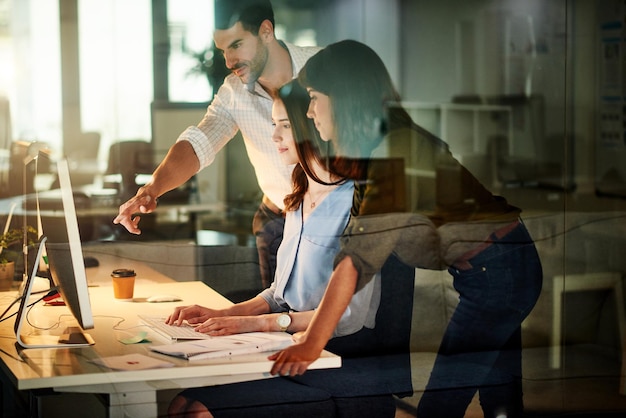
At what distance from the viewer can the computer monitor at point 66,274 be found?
230 centimetres

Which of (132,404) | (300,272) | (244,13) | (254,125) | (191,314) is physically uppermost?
(244,13)

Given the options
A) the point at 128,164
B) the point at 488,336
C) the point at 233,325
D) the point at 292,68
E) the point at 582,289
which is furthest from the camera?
the point at 582,289

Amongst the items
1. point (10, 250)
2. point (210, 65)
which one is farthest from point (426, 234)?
point (10, 250)

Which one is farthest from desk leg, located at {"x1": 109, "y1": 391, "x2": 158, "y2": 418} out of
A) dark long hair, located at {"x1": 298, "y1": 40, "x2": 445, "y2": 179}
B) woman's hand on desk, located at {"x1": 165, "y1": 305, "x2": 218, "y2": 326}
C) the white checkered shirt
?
dark long hair, located at {"x1": 298, "y1": 40, "x2": 445, "y2": 179}

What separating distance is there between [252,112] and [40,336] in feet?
2.96

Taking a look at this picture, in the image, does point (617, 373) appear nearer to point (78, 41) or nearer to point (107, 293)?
point (107, 293)

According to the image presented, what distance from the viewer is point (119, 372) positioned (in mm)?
2562

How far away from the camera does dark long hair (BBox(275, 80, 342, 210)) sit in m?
2.86

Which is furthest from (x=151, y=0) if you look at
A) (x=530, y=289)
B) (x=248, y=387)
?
(x=530, y=289)

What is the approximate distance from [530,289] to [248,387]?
41.8 inches

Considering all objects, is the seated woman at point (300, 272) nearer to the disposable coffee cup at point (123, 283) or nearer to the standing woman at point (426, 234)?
the standing woman at point (426, 234)

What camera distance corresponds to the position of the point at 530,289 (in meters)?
3.25

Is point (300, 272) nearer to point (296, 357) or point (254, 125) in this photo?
point (296, 357)

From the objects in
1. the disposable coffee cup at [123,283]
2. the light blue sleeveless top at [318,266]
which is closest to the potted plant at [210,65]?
the light blue sleeveless top at [318,266]
